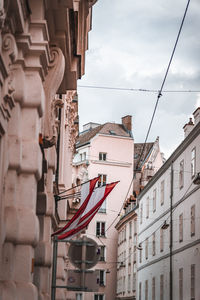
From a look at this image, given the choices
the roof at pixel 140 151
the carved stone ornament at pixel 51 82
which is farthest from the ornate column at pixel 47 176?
the roof at pixel 140 151

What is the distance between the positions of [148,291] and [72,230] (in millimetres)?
31285

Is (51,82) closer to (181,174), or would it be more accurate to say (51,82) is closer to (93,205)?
(93,205)

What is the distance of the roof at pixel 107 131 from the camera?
65350 millimetres

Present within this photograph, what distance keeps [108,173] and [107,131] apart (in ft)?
14.4

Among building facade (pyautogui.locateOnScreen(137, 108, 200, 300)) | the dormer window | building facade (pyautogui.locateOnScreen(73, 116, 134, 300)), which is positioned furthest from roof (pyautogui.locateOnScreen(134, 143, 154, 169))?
building facade (pyautogui.locateOnScreen(137, 108, 200, 300))

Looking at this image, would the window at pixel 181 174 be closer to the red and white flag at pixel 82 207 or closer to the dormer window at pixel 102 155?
the red and white flag at pixel 82 207

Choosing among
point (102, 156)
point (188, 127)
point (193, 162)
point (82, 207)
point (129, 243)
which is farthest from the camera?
point (102, 156)

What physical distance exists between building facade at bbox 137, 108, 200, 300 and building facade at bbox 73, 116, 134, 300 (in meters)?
12.5

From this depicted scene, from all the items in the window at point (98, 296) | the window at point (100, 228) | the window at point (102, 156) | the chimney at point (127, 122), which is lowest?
the window at point (98, 296)

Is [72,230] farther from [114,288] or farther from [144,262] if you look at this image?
[114,288]

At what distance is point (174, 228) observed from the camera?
121 ft

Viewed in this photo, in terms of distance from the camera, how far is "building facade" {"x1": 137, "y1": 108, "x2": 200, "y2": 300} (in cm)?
3222

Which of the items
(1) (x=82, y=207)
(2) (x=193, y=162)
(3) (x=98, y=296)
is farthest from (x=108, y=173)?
(1) (x=82, y=207)

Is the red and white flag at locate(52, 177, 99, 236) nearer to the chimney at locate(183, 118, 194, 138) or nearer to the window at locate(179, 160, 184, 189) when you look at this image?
the window at locate(179, 160, 184, 189)
